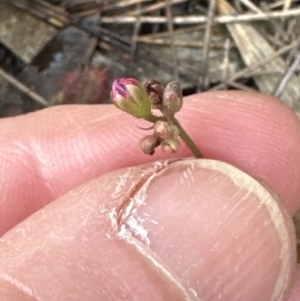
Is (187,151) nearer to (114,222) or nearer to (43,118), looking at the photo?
(114,222)

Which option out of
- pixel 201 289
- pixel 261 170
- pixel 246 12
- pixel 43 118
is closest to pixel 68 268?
pixel 201 289

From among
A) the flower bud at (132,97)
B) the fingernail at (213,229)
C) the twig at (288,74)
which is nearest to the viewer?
the flower bud at (132,97)

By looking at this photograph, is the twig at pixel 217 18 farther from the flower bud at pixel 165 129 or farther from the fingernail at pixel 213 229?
the flower bud at pixel 165 129

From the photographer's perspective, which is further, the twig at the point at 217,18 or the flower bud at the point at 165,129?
the twig at the point at 217,18

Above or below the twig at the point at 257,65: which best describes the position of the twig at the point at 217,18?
above

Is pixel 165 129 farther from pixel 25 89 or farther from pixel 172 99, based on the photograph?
pixel 25 89

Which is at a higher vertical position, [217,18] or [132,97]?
[132,97]

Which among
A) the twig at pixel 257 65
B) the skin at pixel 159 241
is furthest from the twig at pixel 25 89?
the skin at pixel 159 241

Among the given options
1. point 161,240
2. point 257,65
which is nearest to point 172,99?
point 161,240
